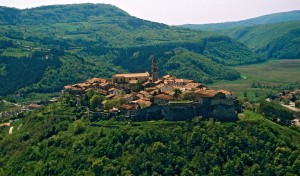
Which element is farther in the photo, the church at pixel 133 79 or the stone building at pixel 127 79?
the church at pixel 133 79

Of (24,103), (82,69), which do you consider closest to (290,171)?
(24,103)

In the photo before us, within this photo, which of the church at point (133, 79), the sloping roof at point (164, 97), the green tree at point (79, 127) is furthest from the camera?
the church at point (133, 79)

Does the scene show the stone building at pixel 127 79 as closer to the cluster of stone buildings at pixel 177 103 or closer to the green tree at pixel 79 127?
the cluster of stone buildings at pixel 177 103

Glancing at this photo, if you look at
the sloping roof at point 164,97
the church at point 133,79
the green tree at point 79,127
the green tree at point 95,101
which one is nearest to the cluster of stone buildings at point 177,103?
the sloping roof at point 164,97

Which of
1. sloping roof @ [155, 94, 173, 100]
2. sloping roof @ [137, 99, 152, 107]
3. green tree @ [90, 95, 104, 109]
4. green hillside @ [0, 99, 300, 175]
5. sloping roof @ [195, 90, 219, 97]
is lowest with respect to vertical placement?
green hillside @ [0, 99, 300, 175]

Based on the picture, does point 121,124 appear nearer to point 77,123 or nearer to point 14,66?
point 77,123

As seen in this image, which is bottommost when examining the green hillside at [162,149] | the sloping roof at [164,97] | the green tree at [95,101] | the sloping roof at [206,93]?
the green hillside at [162,149]

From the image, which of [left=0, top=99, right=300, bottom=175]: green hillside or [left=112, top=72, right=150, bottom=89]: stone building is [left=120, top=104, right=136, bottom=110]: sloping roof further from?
[left=112, top=72, right=150, bottom=89]: stone building

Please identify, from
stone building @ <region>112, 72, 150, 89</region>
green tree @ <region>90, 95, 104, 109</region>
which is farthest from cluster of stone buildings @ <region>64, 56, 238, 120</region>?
stone building @ <region>112, 72, 150, 89</region>
